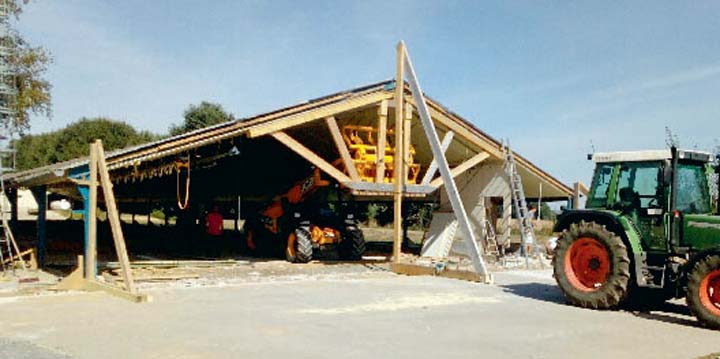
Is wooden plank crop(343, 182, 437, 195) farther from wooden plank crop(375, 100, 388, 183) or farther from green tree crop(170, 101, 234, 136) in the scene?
green tree crop(170, 101, 234, 136)

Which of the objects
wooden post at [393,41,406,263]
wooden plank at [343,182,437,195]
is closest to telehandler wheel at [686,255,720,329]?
wooden post at [393,41,406,263]

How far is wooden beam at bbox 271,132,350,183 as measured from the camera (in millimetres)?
14375

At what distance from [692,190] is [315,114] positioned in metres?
8.21

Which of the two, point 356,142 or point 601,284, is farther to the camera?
point 356,142

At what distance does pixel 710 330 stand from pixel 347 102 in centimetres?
947

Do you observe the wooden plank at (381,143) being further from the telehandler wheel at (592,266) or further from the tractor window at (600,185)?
the tractor window at (600,185)

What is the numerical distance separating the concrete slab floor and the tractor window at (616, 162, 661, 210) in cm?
158

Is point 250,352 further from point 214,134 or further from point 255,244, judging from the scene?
point 255,244

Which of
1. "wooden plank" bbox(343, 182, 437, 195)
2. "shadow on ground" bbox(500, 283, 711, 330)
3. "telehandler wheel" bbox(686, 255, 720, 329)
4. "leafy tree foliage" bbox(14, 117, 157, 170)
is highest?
"leafy tree foliage" bbox(14, 117, 157, 170)

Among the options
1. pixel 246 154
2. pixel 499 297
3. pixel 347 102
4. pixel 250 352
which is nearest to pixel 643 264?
pixel 499 297

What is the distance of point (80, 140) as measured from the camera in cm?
5303

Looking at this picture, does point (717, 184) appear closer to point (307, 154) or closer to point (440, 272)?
point (440, 272)

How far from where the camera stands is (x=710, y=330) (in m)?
7.86

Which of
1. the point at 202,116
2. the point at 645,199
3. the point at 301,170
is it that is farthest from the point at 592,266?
the point at 202,116
